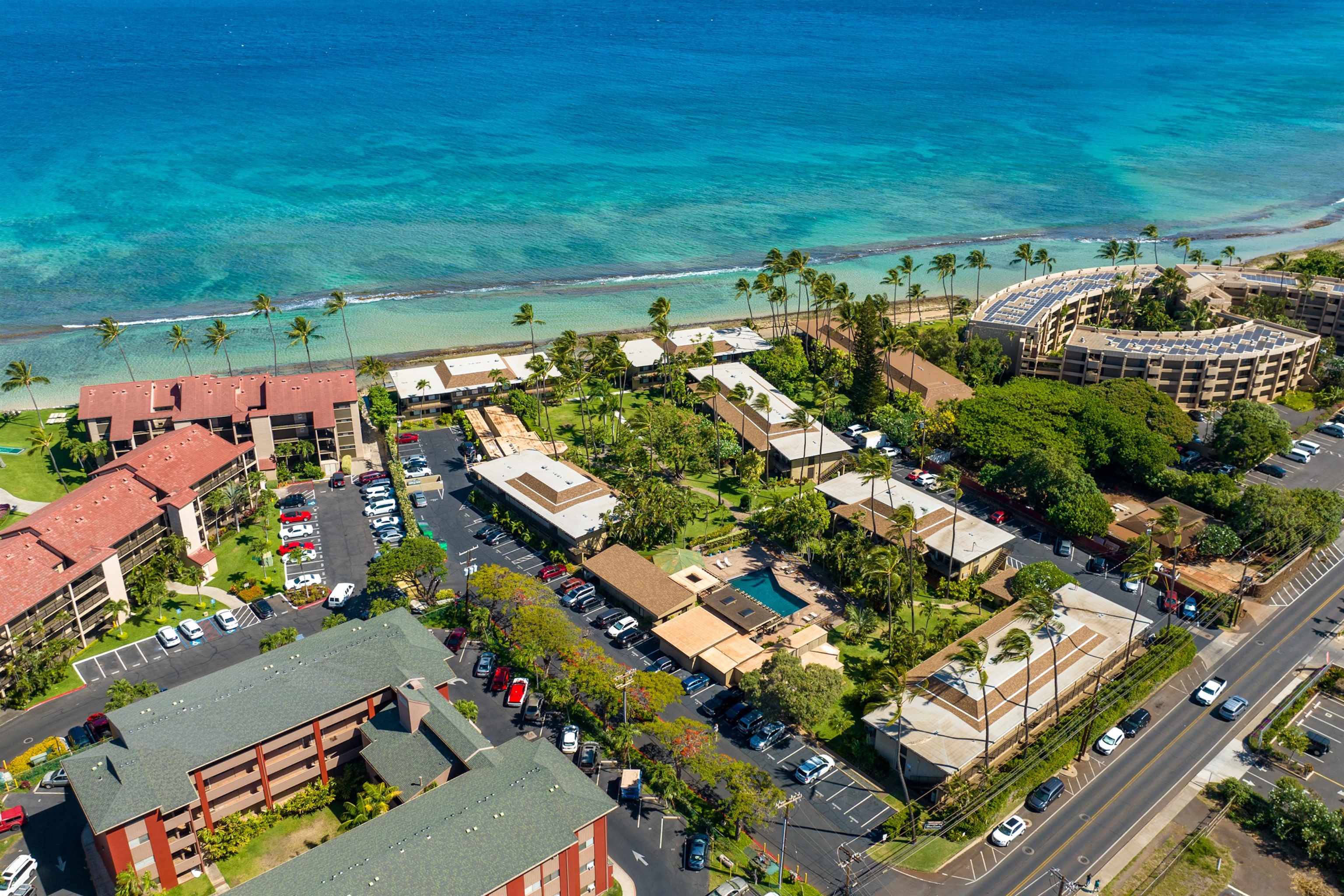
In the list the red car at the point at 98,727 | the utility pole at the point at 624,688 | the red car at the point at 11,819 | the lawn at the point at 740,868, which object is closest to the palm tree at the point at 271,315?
the red car at the point at 98,727

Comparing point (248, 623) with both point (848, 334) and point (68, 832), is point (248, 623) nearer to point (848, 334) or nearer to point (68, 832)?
point (68, 832)

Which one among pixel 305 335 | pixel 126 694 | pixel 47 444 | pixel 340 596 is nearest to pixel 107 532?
pixel 340 596

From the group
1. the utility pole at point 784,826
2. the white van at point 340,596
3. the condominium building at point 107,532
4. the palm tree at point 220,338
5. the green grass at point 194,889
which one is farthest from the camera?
the palm tree at point 220,338

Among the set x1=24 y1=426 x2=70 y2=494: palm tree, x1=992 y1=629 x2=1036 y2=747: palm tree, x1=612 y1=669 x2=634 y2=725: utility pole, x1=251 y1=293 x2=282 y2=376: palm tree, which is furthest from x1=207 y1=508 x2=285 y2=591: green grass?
x1=992 y1=629 x2=1036 y2=747: palm tree

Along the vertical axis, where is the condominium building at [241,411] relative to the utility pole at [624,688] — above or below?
above

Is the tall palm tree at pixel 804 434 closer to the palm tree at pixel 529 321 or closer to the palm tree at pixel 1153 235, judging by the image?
the palm tree at pixel 529 321

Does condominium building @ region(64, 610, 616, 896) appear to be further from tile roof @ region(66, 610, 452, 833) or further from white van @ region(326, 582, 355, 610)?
white van @ region(326, 582, 355, 610)

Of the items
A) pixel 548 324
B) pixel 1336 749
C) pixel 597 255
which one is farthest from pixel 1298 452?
pixel 597 255

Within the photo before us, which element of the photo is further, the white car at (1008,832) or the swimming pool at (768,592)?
the swimming pool at (768,592)
